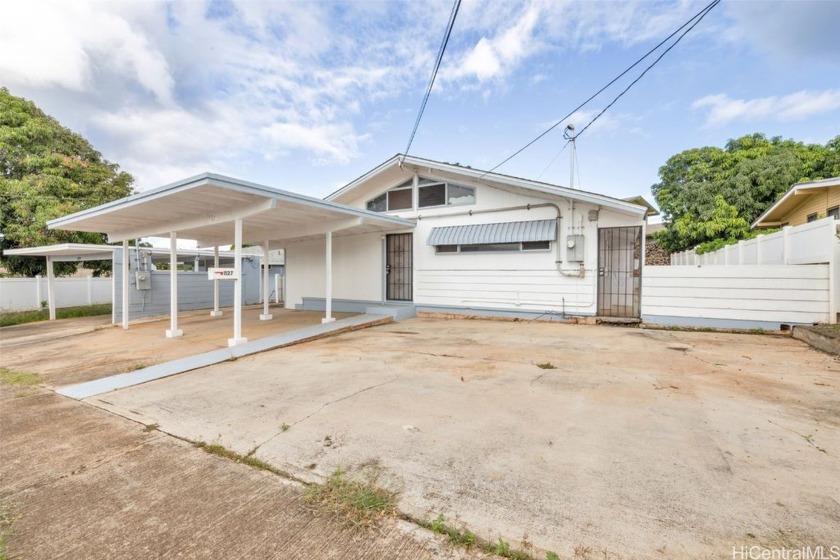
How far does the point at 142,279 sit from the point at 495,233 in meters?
10.5

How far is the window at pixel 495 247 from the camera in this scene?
847cm

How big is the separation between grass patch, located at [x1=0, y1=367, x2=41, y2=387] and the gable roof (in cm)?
→ 738

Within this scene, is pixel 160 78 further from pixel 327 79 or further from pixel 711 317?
pixel 711 317

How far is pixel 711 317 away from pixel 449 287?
5547 mm

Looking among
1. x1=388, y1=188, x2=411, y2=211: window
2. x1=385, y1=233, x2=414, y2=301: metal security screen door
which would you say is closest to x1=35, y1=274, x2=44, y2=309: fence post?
x1=385, y1=233, x2=414, y2=301: metal security screen door

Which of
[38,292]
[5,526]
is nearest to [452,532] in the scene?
[5,526]

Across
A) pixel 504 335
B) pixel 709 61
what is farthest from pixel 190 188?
pixel 709 61

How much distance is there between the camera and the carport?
17.6 ft

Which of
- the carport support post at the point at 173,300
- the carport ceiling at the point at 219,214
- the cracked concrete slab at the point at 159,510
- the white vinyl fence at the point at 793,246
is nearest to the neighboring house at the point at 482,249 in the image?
the carport ceiling at the point at 219,214

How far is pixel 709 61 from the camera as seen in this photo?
8055mm

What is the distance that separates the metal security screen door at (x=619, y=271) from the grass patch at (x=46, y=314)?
16560mm

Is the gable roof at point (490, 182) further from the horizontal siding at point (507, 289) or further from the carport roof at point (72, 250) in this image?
the carport roof at point (72, 250)

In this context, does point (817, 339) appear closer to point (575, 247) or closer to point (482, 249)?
point (575, 247)

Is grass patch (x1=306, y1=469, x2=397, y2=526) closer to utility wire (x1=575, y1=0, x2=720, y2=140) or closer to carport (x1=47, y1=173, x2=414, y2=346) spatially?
carport (x1=47, y1=173, x2=414, y2=346)
